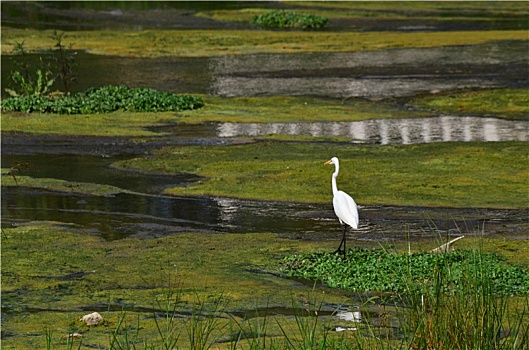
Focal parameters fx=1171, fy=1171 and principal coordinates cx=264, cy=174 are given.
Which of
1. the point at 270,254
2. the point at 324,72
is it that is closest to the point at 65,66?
the point at 324,72

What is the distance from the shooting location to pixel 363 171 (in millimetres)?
21891

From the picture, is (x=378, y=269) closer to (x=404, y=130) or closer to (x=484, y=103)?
(x=404, y=130)

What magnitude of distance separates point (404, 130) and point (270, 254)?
12.1 m

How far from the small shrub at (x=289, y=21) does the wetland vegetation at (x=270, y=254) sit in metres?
20.6

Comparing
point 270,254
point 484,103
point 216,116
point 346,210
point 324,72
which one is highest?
point 346,210

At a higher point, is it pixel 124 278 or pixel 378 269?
pixel 378 269

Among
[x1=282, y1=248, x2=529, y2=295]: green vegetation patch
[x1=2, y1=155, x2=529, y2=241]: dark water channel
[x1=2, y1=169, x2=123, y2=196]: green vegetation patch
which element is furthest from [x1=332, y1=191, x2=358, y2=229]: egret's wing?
[x1=2, y1=169, x2=123, y2=196]: green vegetation patch

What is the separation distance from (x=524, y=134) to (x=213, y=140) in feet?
22.9

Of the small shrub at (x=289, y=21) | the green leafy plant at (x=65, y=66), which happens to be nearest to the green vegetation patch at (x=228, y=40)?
the small shrub at (x=289, y=21)

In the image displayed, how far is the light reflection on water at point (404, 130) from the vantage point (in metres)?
26.0

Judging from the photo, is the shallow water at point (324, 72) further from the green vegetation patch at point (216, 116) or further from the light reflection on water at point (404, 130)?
the light reflection on water at point (404, 130)

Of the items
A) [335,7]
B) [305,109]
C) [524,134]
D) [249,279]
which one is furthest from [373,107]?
[335,7]

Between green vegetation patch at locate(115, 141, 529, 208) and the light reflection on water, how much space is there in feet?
4.46

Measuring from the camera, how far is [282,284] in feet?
47.0
